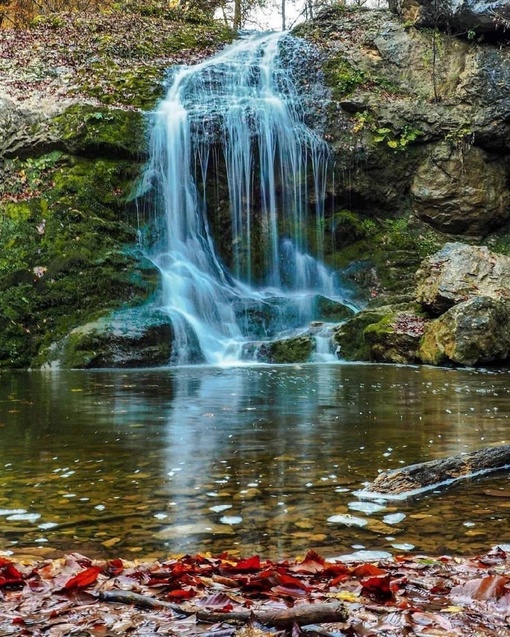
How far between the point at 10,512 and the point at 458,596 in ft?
7.83

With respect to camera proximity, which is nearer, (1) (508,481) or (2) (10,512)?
(2) (10,512)

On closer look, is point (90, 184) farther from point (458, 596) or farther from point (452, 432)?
point (458, 596)

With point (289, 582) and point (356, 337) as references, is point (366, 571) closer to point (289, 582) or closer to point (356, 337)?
point (289, 582)

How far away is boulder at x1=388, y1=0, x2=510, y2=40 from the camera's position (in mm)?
17719

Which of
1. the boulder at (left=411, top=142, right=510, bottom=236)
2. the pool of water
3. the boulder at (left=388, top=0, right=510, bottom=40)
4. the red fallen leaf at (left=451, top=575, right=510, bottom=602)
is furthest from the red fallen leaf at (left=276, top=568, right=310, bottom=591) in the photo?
the boulder at (left=388, top=0, right=510, bottom=40)

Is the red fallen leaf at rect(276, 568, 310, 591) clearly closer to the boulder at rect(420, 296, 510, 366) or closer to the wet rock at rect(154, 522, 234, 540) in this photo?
the wet rock at rect(154, 522, 234, 540)

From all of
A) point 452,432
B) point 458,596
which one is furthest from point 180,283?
point 458,596

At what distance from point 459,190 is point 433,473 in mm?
14856

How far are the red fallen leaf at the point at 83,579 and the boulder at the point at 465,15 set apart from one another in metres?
17.7

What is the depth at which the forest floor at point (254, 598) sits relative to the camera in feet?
6.02

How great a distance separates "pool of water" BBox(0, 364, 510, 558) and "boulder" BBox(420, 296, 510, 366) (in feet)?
9.69

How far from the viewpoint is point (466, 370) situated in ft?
36.2

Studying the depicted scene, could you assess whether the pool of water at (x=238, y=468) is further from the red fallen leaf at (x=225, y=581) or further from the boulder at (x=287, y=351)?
the boulder at (x=287, y=351)

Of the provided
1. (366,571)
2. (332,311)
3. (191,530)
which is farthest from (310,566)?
(332,311)
